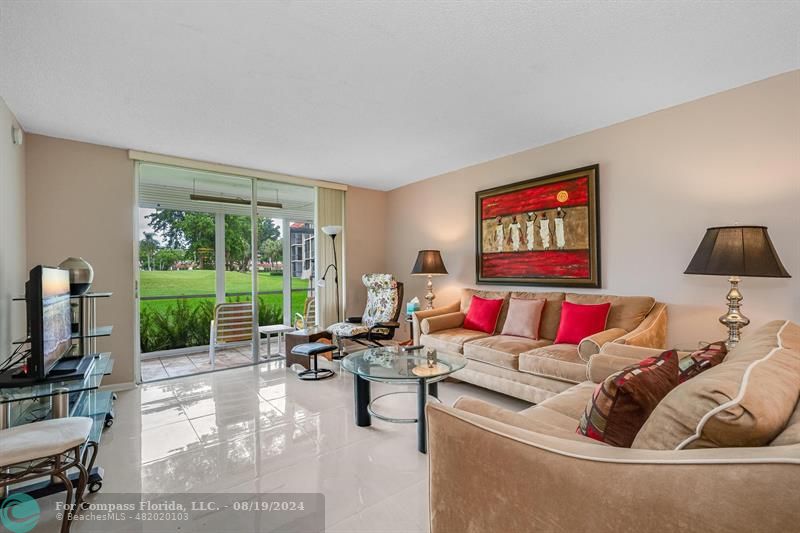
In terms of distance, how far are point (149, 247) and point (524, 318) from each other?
4968 millimetres

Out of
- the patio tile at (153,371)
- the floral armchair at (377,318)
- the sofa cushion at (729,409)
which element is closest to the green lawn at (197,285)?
the patio tile at (153,371)

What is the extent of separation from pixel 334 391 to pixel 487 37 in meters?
3.18

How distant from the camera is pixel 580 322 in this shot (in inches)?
126

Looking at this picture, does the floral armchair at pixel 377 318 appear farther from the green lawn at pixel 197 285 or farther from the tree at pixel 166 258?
the tree at pixel 166 258

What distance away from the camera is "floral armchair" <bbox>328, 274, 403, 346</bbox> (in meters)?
4.53

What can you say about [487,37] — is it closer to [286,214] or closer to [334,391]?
[334,391]

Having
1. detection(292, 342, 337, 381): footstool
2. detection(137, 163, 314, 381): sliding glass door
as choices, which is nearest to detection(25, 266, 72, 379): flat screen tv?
detection(292, 342, 337, 381): footstool

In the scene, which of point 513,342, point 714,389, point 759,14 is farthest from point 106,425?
point 759,14

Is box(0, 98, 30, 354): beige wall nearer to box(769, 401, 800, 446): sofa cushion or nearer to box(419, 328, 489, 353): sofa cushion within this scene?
box(419, 328, 489, 353): sofa cushion

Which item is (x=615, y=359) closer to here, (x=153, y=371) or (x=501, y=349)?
(x=501, y=349)

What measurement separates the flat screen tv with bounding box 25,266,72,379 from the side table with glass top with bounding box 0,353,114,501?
0.34ft

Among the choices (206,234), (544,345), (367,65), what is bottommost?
(544,345)

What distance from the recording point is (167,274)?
5281 mm

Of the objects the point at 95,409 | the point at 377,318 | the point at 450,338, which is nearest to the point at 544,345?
the point at 450,338
